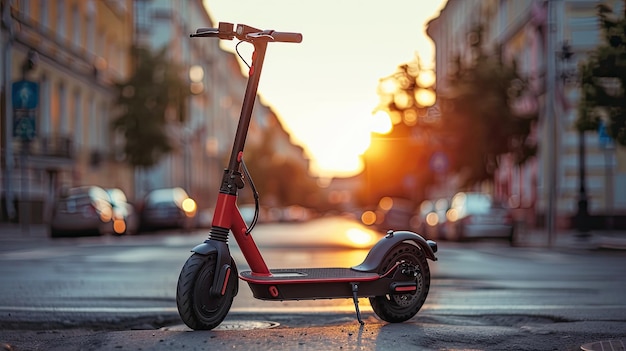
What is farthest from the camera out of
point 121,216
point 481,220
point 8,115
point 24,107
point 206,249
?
point 8,115

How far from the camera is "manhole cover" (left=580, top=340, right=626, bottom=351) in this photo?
611 cm

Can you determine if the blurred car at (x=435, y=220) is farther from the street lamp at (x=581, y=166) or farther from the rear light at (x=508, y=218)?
the street lamp at (x=581, y=166)

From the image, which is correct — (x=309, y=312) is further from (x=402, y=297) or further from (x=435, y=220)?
(x=435, y=220)

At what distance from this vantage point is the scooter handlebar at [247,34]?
6984 millimetres

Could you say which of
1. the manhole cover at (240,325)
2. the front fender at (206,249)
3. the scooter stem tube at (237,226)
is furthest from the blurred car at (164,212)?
the front fender at (206,249)

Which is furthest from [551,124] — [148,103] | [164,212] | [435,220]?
[148,103]

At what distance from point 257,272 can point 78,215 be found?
2105cm

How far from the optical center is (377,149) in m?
69.2

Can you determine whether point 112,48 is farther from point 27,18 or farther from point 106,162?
point 27,18

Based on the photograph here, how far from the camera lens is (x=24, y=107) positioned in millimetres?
28312

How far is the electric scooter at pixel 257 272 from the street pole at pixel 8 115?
24.7m

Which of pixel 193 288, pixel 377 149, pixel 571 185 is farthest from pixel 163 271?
pixel 377 149

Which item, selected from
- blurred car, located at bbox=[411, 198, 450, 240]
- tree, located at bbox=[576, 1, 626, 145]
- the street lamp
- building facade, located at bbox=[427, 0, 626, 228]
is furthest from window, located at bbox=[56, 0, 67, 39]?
tree, located at bbox=[576, 1, 626, 145]

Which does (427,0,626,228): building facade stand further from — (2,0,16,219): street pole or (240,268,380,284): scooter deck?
(240,268,380,284): scooter deck
